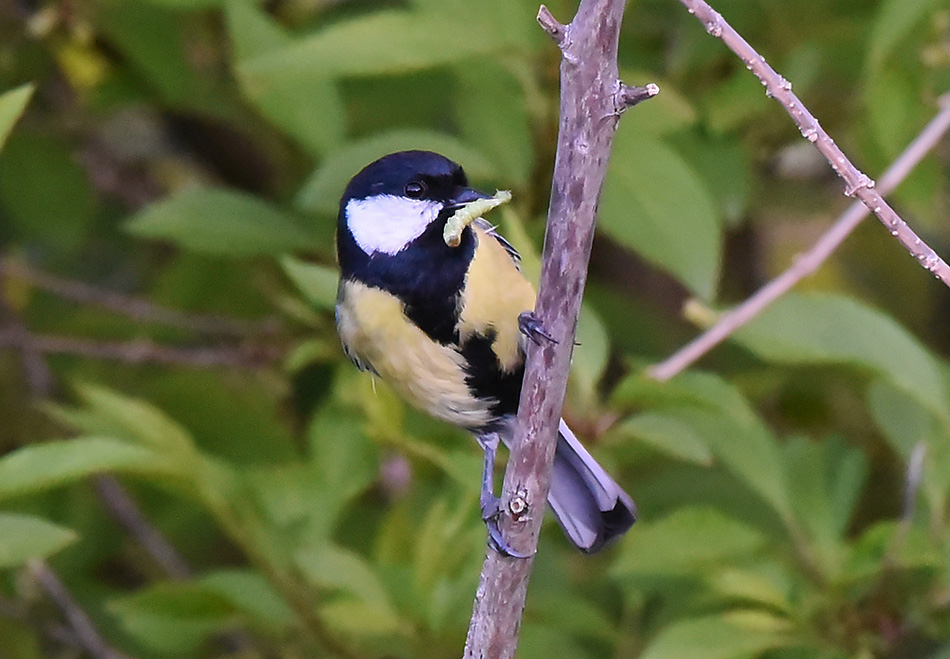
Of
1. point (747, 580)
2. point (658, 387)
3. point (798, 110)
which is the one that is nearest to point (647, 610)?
point (747, 580)

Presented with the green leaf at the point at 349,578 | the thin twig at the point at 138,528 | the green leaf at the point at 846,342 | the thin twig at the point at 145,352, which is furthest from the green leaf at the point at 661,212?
the thin twig at the point at 138,528

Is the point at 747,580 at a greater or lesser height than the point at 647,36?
lesser

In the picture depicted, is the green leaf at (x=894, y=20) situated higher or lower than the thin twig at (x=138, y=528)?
higher

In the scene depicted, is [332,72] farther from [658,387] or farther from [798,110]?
[798,110]

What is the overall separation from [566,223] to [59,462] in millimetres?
781

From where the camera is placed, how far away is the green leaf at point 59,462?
56.5 inches

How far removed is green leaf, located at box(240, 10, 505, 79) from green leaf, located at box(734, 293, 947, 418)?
553mm

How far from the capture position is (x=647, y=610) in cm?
207

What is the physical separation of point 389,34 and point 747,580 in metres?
0.88

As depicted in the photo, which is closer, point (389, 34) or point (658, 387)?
point (658, 387)

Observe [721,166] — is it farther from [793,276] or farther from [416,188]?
[416,188]

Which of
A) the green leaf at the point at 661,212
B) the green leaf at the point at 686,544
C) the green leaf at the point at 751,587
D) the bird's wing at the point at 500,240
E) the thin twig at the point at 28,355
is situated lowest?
the green leaf at the point at 751,587

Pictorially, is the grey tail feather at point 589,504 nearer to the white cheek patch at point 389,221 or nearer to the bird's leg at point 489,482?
the bird's leg at point 489,482

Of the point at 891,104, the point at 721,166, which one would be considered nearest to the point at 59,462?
the point at 721,166
